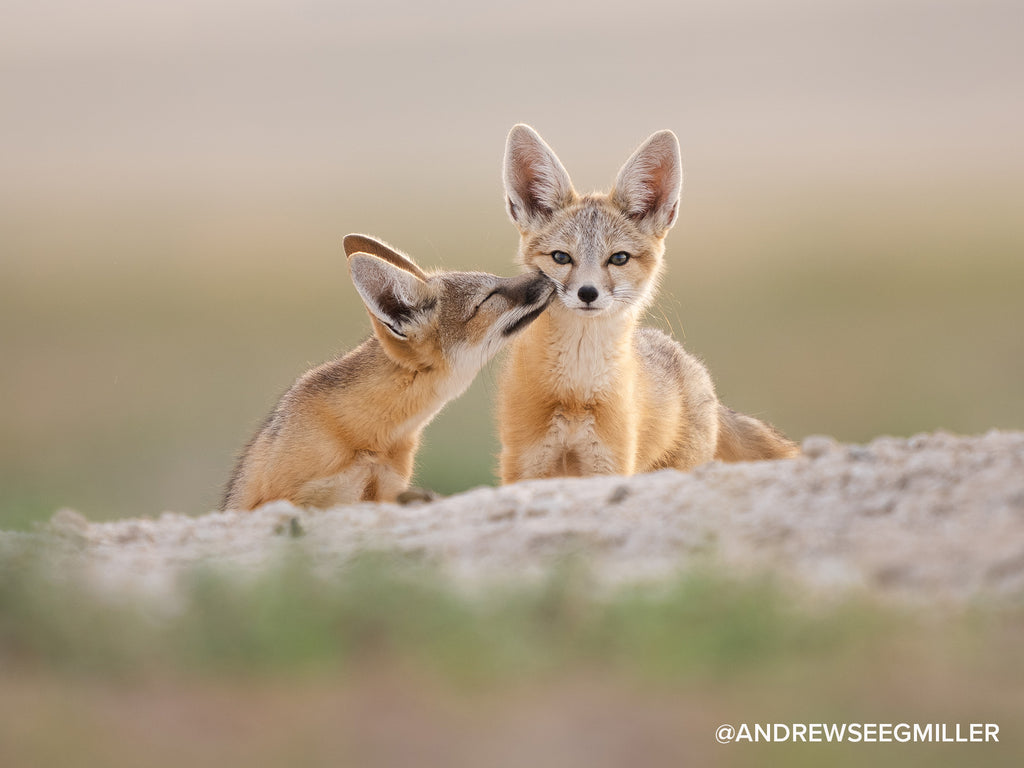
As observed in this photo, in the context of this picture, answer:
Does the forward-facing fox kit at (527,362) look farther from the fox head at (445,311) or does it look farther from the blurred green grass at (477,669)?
the blurred green grass at (477,669)

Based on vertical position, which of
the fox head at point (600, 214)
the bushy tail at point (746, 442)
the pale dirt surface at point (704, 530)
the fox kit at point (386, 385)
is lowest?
the pale dirt surface at point (704, 530)

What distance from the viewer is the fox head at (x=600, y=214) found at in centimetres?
722

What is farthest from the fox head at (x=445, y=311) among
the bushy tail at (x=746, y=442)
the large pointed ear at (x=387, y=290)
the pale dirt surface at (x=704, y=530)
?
the bushy tail at (x=746, y=442)

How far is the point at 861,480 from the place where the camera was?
488 cm

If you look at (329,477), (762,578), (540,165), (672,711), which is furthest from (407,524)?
(540,165)

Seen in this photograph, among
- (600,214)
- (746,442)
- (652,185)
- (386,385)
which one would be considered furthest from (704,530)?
(746,442)

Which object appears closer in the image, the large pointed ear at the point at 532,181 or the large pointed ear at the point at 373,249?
the large pointed ear at the point at 373,249

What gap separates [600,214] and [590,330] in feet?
3.01

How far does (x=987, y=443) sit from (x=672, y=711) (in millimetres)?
2851

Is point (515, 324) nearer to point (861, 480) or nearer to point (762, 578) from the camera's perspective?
Result: point (861, 480)

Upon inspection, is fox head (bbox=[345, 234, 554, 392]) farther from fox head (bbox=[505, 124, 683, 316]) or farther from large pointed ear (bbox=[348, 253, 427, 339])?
fox head (bbox=[505, 124, 683, 316])

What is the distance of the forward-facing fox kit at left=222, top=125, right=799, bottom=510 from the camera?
6504 millimetres

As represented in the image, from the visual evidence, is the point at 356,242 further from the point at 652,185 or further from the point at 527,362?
the point at 652,185

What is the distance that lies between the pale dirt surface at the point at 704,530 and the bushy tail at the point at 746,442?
3.18m
